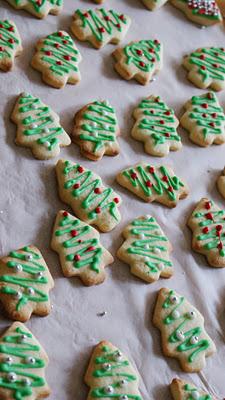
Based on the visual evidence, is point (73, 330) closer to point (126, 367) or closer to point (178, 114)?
point (126, 367)

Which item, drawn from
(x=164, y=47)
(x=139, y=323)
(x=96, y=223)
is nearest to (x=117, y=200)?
(x=96, y=223)

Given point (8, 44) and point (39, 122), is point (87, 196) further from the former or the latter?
point (8, 44)

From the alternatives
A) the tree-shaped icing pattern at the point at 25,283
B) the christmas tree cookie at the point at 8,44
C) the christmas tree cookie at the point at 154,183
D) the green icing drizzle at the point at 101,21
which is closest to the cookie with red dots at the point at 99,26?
the green icing drizzle at the point at 101,21

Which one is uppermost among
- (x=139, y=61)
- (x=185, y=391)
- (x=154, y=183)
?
(x=139, y=61)

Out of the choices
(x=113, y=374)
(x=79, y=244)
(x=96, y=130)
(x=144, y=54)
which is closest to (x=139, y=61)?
(x=144, y=54)

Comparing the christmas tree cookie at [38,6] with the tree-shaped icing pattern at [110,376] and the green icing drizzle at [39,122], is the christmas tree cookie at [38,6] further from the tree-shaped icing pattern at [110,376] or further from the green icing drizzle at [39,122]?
the tree-shaped icing pattern at [110,376]

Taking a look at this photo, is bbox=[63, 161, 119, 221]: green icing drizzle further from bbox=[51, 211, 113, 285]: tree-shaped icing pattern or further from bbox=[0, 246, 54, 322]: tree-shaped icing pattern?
bbox=[0, 246, 54, 322]: tree-shaped icing pattern

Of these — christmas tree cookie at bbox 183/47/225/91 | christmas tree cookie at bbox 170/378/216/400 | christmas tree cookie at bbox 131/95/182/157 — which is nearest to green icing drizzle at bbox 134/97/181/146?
christmas tree cookie at bbox 131/95/182/157
